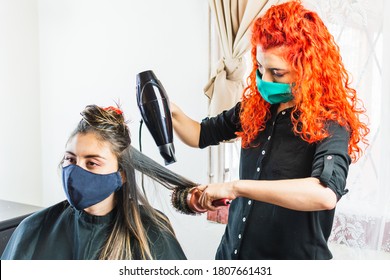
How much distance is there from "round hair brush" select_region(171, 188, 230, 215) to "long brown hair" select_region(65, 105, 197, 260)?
0.04 metres

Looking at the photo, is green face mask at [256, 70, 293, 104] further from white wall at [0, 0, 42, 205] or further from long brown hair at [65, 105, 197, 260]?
white wall at [0, 0, 42, 205]

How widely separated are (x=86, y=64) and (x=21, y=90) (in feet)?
0.89

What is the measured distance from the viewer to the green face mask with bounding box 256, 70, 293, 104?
0.98 m

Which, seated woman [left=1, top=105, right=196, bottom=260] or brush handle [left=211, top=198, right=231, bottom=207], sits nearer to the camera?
brush handle [left=211, top=198, right=231, bottom=207]

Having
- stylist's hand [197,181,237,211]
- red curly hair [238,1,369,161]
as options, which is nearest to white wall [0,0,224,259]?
stylist's hand [197,181,237,211]

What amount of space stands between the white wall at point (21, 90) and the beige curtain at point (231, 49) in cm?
67

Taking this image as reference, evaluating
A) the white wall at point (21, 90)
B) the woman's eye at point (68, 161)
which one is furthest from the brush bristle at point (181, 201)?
the white wall at point (21, 90)

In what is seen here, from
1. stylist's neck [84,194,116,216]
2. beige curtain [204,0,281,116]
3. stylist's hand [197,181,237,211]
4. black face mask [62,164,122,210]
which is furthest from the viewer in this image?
beige curtain [204,0,281,116]

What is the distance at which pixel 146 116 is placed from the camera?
113 cm

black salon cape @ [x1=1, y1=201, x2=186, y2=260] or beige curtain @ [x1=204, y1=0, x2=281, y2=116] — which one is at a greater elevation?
beige curtain @ [x1=204, y1=0, x2=281, y2=116]

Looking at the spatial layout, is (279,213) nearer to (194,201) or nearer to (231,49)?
(194,201)

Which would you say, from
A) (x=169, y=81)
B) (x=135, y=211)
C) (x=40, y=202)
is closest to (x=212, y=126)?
(x=135, y=211)

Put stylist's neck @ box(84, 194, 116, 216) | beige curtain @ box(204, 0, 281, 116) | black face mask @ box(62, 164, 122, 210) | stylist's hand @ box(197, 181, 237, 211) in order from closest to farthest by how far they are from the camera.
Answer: stylist's hand @ box(197, 181, 237, 211), black face mask @ box(62, 164, 122, 210), stylist's neck @ box(84, 194, 116, 216), beige curtain @ box(204, 0, 281, 116)

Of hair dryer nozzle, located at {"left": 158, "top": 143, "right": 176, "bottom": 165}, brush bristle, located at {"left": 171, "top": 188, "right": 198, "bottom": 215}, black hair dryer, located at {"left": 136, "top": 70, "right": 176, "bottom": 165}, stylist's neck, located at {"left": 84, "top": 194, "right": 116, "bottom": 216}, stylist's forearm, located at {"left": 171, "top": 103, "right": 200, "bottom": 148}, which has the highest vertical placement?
black hair dryer, located at {"left": 136, "top": 70, "right": 176, "bottom": 165}
